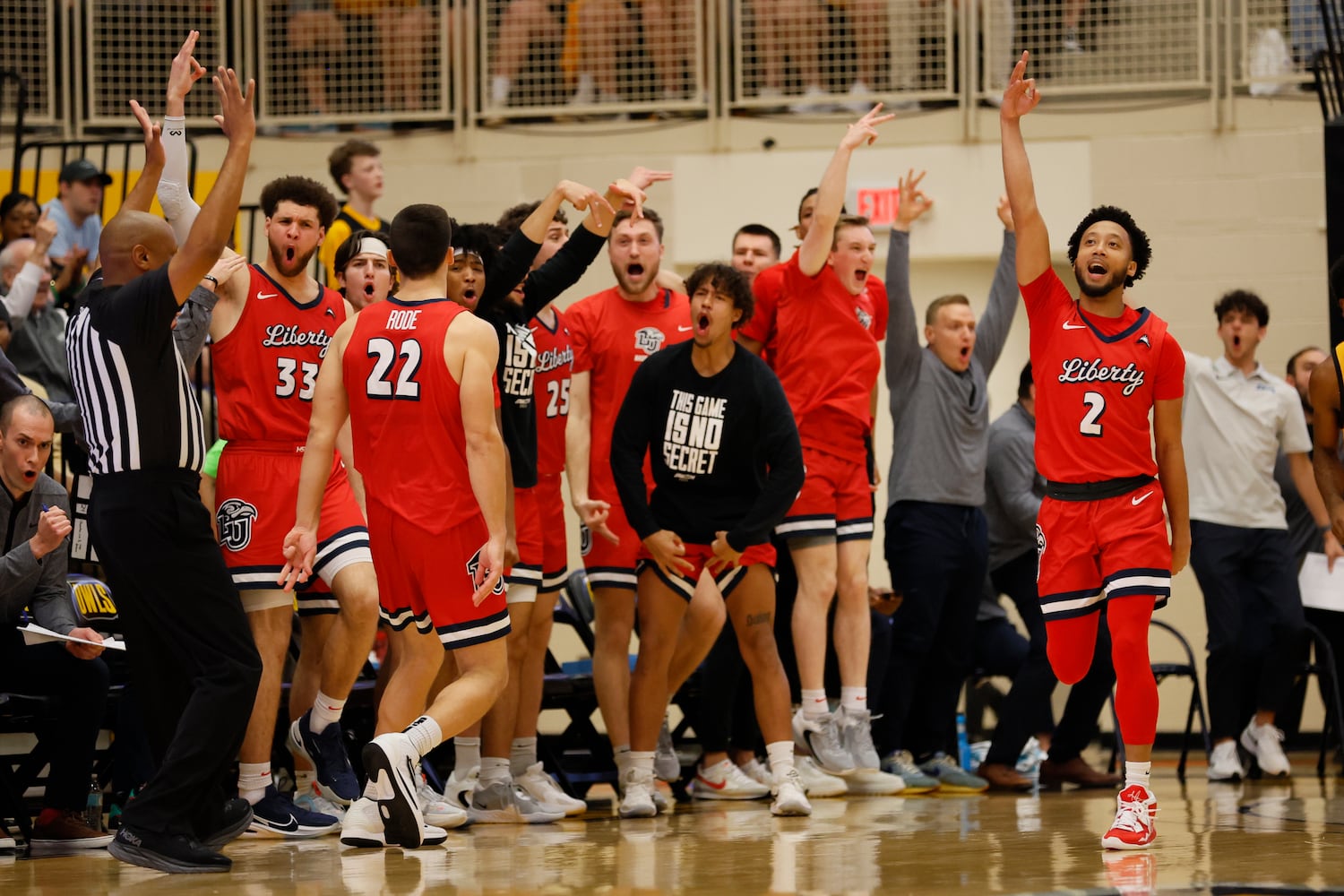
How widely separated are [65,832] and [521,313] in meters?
2.52

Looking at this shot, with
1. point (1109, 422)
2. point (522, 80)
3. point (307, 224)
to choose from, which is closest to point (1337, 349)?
point (1109, 422)

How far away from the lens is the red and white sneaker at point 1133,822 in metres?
5.52

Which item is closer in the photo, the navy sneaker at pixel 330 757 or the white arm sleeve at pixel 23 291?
the navy sneaker at pixel 330 757

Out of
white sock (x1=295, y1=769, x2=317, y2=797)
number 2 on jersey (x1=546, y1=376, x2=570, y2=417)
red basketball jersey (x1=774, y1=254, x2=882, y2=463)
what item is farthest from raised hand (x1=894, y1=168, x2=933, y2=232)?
white sock (x1=295, y1=769, x2=317, y2=797)

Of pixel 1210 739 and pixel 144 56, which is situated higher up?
pixel 144 56

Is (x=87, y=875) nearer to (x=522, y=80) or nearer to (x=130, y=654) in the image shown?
(x=130, y=654)

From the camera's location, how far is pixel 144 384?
17.3 feet

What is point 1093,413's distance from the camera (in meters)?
5.88

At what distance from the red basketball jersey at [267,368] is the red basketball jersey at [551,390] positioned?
1.04 m

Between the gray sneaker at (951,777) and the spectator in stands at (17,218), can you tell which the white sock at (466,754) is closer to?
the gray sneaker at (951,777)

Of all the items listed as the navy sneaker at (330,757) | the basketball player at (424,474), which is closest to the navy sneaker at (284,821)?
the navy sneaker at (330,757)

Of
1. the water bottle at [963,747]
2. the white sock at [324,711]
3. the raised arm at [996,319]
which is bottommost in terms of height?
the water bottle at [963,747]

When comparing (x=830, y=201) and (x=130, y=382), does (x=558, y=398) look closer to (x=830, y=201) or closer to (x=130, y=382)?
(x=830, y=201)

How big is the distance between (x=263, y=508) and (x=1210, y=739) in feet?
17.2
